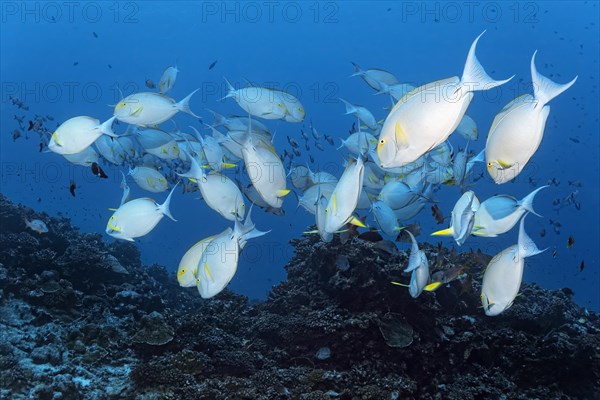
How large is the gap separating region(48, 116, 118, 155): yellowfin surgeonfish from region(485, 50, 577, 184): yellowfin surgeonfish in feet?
11.4

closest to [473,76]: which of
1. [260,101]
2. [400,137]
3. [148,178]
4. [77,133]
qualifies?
[400,137]

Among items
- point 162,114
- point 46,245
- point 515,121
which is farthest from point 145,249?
point 515,121

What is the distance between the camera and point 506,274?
3432mm

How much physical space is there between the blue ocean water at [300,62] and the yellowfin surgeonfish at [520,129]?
38505mm

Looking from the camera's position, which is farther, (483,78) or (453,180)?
(453,180)

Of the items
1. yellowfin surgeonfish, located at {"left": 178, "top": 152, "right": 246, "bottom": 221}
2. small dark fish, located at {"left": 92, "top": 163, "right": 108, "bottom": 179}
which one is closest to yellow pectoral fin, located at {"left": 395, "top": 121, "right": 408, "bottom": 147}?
yellowfin surgeonfish, located at {"left": 178, "top": 152, "right": 246, "bottom": 221}

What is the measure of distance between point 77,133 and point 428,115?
11.6ft

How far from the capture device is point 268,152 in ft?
11.5

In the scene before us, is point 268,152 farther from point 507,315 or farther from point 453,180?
point 507,315

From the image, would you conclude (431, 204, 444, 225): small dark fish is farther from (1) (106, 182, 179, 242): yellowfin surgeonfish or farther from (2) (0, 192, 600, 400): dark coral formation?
(1) (106, 182, 179, 242): yellowfin surgeonfish

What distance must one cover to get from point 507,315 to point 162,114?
553 cm

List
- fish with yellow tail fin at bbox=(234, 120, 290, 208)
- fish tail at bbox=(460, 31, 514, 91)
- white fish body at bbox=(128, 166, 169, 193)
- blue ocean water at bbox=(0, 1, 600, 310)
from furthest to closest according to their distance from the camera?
blue ocean water at bbox=(0, 1, 600, 310)
white fish body at bbox=(128, 166, 169, 193)
fish with yellow tail fin at bbox=(234, 120, 290, 208)
fish tail at bbox=(460, 31, 514, 91)

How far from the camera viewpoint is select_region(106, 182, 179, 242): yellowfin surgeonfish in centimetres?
423

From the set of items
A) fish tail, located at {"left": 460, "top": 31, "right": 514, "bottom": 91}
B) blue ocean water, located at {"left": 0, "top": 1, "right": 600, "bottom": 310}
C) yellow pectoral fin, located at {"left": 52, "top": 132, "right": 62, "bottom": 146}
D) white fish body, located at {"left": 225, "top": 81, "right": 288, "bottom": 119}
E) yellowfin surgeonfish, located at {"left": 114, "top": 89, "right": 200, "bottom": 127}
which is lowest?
fish tail, located at {"left": 460, "top": 31, "right": 514, "bottom": 91}
